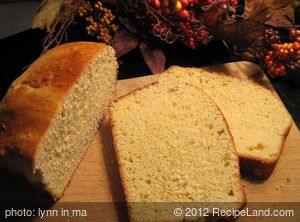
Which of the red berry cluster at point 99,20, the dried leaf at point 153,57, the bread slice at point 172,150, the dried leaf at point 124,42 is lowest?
the bread slice at point 172,150

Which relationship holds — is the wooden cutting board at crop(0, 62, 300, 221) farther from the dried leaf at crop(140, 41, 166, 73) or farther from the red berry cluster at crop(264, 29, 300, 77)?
the dried leaf at crop(140, 41, 166, 73)

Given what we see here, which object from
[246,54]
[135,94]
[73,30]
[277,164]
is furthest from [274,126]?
[73,30]

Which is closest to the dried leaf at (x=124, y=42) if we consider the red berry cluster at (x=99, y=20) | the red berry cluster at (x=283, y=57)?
the red berry cluster at (x=99, y=20)

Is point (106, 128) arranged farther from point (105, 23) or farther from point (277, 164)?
point (277, 164)

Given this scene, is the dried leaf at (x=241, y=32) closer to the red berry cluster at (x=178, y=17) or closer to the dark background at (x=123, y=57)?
the red berry cluster at (x=178, y=17)

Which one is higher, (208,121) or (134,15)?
(134,15)

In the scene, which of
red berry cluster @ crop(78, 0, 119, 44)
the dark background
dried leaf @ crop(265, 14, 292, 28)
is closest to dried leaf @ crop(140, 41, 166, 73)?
the dark background

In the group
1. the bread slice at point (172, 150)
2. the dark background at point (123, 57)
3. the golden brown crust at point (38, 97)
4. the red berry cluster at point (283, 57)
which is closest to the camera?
the golden brown crust at point (38, 97)
